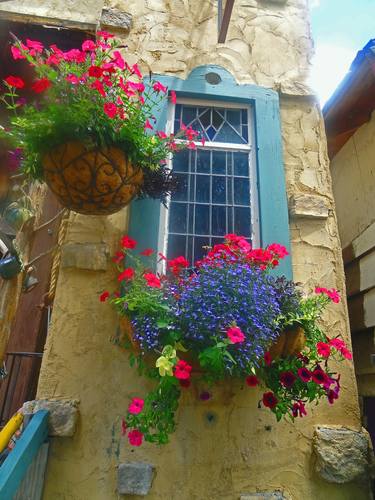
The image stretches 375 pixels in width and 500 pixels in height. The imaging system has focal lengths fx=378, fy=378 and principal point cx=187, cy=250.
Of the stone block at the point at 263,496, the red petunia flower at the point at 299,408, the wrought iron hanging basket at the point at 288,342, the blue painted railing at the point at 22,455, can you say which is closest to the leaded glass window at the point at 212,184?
the wrought iron hanging basket at the point at 288,342

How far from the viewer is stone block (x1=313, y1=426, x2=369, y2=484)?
217 centimetres

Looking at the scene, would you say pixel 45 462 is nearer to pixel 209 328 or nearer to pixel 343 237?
pixel 209 328

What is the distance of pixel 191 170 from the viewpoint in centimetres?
302

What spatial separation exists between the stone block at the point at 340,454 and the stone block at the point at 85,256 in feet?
5.75

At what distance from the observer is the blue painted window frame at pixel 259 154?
2.71 meters

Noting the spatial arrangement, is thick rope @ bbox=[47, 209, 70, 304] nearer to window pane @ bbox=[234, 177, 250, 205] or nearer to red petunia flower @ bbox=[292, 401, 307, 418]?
window pane @ bbox=[234, 177, 250, 205]

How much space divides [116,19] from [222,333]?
3.05 meters

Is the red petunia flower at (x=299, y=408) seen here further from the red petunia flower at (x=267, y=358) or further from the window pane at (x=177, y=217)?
the window pane at (x=177, y=217)

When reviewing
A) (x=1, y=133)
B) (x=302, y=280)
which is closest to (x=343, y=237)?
(x=302, y=280)

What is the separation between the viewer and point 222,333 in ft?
6.21

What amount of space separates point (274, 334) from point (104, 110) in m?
1.56

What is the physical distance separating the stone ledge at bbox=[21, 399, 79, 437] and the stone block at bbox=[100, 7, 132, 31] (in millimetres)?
3126

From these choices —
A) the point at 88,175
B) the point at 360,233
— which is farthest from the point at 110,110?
the point at 360,233

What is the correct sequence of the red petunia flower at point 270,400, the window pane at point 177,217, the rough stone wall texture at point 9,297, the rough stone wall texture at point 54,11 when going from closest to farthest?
the red petunia flower at point 270,400, the rough stone wall texture at point 9,297, the window pane at point 177,217, the rough stone wall texture at point 54,11
